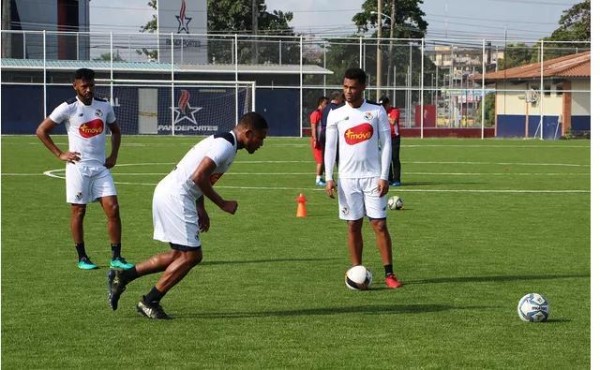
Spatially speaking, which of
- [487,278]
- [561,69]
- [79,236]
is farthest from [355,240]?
[561,69]

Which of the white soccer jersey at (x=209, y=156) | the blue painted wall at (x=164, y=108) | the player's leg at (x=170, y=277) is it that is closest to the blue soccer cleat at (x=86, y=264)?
the player's leg at (x=170, y=277)

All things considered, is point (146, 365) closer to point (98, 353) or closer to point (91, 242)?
point (98, 353)

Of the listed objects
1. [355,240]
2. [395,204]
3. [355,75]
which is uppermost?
[355,75]

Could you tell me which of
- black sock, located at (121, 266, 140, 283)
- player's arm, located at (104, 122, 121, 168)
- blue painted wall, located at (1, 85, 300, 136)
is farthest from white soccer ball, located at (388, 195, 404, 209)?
blue painted wall, located at (1, 85, 300, 136)

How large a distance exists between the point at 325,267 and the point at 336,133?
6.30 feet

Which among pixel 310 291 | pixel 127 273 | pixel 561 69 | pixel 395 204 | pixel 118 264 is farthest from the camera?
pixel 561 69

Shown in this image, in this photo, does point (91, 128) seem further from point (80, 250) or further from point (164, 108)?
point (164, 108)

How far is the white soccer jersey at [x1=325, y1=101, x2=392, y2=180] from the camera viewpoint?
1185 cm

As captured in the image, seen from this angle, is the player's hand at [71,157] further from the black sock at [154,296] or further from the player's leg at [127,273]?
the black sock at [154,296]

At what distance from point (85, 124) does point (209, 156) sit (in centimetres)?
424

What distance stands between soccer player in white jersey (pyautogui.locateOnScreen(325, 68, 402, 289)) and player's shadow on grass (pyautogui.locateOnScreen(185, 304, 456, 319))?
1.35 meters

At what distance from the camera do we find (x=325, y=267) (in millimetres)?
13102

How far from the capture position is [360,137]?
38.9 feet

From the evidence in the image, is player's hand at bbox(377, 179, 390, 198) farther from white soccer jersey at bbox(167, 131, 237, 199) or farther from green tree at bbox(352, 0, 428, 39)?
green tree at bbox(352, 0, 428, 39)
